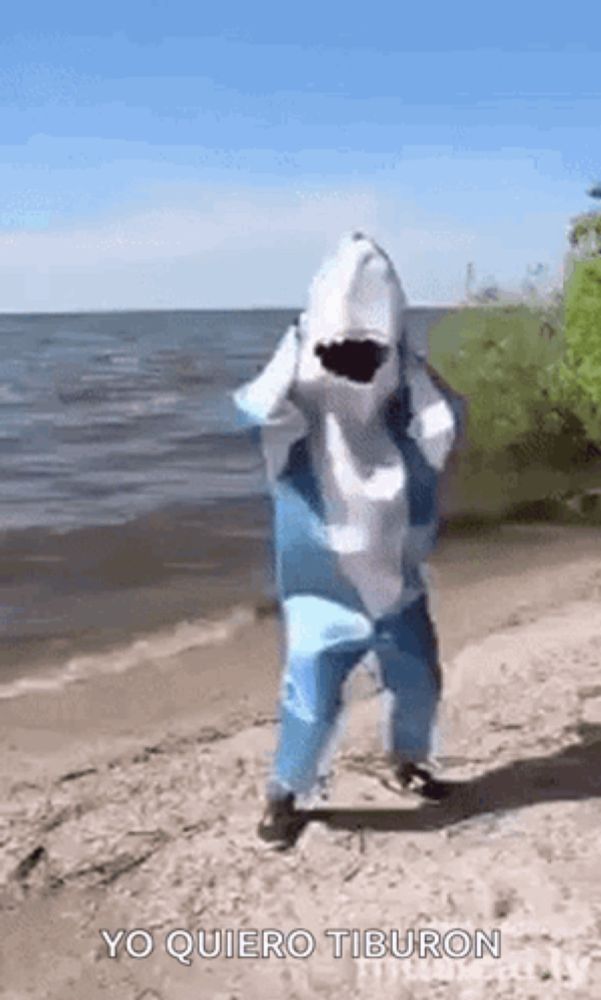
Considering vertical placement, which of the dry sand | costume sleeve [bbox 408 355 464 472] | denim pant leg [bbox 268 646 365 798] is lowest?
the dry sand

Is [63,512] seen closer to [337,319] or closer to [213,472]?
[213,472]

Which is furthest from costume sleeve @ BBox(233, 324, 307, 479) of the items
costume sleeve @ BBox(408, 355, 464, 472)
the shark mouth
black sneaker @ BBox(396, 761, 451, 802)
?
black sneaker @ BBox(396, 761, 451, 802)

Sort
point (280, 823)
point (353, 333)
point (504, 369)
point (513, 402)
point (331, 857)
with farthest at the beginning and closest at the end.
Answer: point (513, 402) → point (504, 369) → point (280, 823) → point (331, 857) → point (353, 333)

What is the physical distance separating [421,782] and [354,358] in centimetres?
157

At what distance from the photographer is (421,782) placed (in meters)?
5.22

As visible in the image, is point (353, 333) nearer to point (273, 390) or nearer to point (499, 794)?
point (273, 390)

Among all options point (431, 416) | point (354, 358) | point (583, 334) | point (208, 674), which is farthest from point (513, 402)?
point (354, 358)

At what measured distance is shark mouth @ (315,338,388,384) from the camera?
459 centimetres

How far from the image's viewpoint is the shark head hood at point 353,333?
455 cm

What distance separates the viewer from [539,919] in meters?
4.36

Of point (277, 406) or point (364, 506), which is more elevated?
point (277, 406)

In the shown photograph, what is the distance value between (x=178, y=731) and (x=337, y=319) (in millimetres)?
3184

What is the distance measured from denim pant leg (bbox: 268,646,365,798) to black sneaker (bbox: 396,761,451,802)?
442 millimetres

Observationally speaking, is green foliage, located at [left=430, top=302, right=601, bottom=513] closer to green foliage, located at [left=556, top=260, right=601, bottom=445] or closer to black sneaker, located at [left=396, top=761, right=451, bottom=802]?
green foliage, located at [left=556, top=260, right=601, bottom=445]
